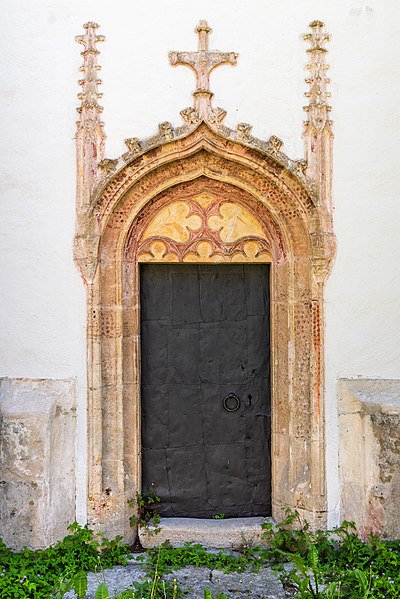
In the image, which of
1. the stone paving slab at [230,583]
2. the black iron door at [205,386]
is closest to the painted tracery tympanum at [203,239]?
the black iron door at [205,386]

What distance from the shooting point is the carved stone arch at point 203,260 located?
486cm

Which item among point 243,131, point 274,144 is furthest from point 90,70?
point 274,144

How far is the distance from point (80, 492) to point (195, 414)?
1.13 m

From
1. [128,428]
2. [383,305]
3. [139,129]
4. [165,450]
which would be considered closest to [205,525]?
[165,450]

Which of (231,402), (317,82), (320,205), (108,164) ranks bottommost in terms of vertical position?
(231,402)

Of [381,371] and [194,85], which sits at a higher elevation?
[194,85]

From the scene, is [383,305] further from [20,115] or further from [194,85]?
[20,115]

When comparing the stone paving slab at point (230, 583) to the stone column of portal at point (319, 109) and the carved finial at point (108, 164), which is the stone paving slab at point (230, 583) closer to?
the stone column of portal at point (319, 109)

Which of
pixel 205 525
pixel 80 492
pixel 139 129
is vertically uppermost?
pixel 139 129

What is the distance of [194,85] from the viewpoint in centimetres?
482

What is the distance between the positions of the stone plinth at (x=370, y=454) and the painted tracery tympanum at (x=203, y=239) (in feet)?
0.65

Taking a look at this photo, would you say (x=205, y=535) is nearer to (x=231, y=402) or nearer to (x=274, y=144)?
(x=231, y=402)

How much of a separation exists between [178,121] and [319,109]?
3.65ft

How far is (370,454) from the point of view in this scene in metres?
4.79
